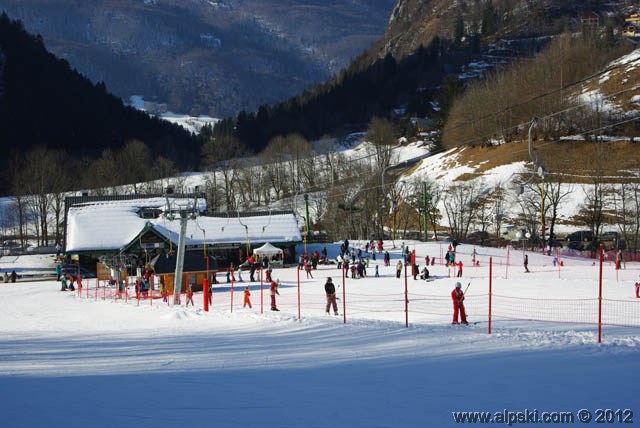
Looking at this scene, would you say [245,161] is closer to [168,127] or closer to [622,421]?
[168,127]

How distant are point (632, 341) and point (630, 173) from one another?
60.6 meters

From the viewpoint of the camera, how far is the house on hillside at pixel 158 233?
4606 cm

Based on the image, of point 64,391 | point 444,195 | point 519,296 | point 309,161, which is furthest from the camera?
point 309,161

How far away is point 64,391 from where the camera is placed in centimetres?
957

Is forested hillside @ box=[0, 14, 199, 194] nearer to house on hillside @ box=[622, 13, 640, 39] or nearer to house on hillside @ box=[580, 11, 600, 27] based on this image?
house on hillside @ box=[580, 11, 600, 27]

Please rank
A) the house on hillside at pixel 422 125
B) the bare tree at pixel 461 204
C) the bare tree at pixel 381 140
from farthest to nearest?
the house on hillside at pixel 422 125, the bare tree at pixel 381 140, the bare tree at pixel 461 204

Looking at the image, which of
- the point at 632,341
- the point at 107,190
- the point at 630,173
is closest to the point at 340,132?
the point at 107,190

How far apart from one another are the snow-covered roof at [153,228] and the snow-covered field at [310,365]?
82.5 ft

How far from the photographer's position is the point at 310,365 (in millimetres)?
11938

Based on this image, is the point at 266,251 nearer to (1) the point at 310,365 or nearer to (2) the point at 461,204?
(2) the point at 461,204

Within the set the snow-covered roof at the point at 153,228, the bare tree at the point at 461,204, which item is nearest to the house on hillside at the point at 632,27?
the bare tree at the point at 461,204

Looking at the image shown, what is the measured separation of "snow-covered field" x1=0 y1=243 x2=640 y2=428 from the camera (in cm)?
864

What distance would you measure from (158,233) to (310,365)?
35904mm

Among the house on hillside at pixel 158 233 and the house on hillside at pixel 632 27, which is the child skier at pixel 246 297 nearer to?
the house on hillside at pixel 158 233
